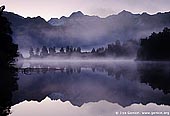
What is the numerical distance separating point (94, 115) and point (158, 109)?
5.49m

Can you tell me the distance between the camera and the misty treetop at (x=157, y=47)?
158 m

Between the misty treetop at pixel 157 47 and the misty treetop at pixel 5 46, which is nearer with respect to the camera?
the misty treetop at pixel 5 46

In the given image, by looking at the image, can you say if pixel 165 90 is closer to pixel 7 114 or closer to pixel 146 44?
pixel 7 114

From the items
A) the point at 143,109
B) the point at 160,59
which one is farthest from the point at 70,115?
the point at 160,59

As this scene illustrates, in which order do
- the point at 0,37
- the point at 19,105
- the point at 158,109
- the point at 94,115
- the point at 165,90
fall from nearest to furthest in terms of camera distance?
the point at 94,115, the point at 158,109, the point at 19,105, the point at 165,90, the point at 0,37

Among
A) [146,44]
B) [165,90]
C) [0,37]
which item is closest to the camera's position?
[165,90]

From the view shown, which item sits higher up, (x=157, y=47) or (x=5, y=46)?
(x=5, y=46)

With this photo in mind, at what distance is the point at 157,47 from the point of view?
533ft

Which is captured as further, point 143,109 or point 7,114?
point 143,109

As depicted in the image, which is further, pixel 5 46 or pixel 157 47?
pixel 157 47

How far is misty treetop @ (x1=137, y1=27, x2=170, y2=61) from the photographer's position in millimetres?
158125

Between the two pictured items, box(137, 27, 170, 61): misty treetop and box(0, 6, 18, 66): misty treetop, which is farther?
box(137, 27, 170, 61): misty treetop

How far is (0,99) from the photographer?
1302 inches

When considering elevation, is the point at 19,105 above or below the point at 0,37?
below
